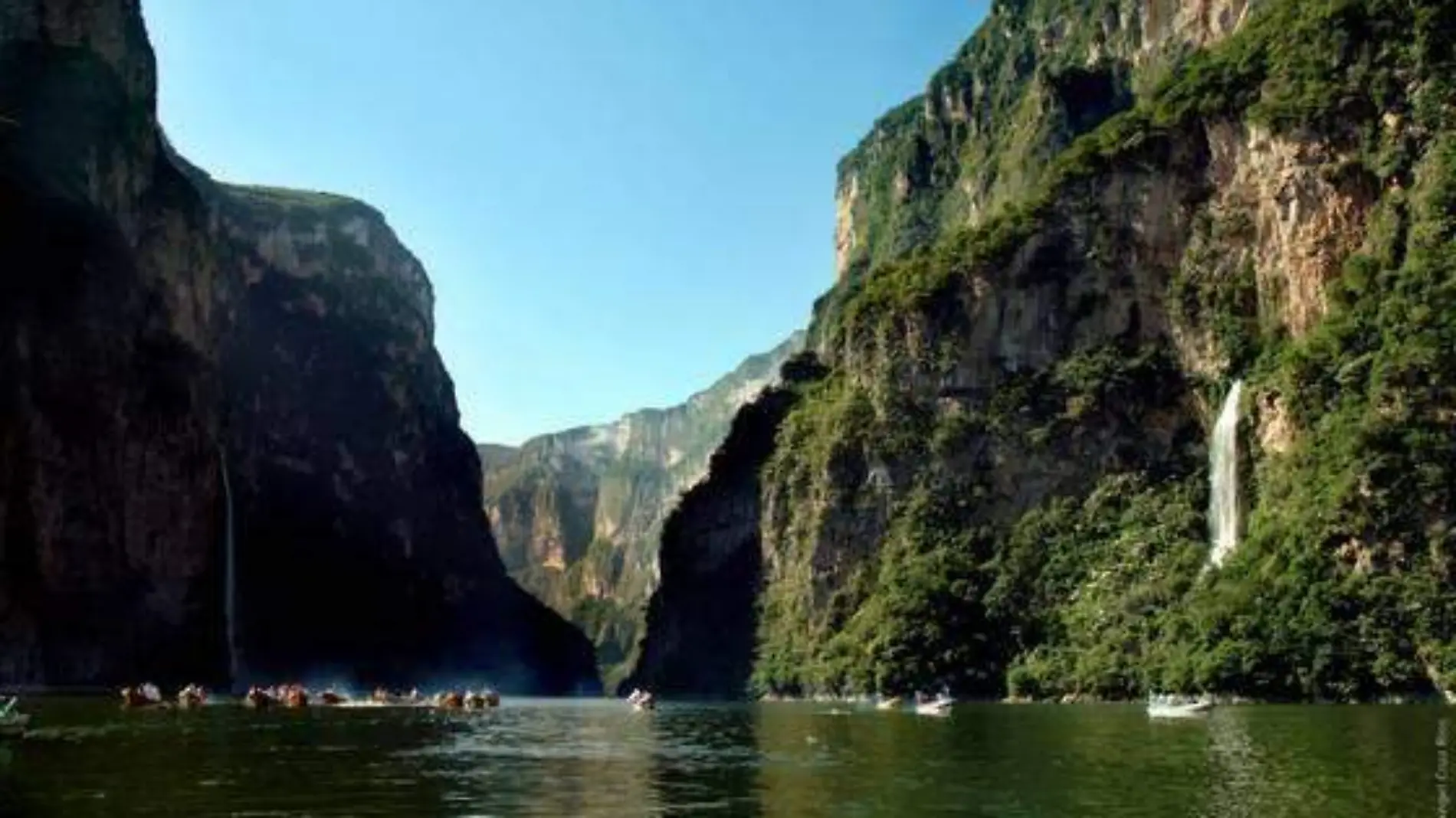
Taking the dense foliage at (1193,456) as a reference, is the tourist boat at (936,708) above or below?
below

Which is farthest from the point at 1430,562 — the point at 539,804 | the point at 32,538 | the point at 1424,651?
the point at 32,538

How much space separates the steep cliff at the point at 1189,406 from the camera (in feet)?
396

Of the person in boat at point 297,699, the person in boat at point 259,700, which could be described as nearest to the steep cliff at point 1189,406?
the person in boat at point 297,699

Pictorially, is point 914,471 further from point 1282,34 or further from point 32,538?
point 32,538

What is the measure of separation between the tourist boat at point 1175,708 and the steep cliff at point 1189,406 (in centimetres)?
1869

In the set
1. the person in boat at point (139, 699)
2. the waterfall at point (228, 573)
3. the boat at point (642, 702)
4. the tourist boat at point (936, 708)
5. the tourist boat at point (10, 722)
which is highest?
the waterfall at point (228, 573)

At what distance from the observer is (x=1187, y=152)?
17175cm

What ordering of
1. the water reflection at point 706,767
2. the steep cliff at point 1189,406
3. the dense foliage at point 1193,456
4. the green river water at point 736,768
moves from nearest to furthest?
1. the green river water at point 736,768
2. the water reflection at point 706,767
3. the dense foliage at point 1193,456
4. the steep cliff at point 1189,406

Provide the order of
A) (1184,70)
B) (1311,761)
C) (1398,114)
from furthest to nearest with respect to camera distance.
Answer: (1184,70)
(1398,114)
(1311,761)

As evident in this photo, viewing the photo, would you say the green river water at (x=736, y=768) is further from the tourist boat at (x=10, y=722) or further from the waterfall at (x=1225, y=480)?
the waterfall at (x=1225, y=480)

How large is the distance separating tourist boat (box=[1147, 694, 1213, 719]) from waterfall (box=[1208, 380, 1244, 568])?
4129cm

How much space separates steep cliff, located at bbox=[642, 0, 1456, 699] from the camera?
120562mm

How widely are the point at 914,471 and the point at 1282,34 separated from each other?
213ft

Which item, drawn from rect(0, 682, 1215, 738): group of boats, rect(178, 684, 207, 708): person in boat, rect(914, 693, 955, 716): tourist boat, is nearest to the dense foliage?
rect(0, 682, 1215, 738): group of boats
